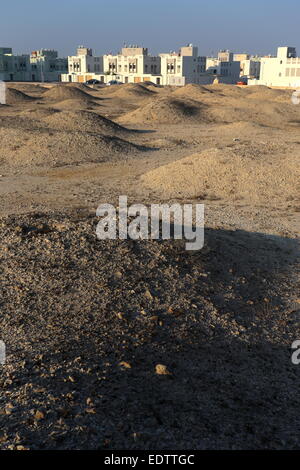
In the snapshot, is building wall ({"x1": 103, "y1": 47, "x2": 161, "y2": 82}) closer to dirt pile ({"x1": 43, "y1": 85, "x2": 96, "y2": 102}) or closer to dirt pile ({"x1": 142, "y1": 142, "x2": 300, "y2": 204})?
dirt pile ({"x1": 43, "y1": 85, "x2": 96, "y2": 102})

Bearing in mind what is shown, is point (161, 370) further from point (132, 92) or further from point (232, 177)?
point (132, 92)

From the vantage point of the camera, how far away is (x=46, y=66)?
4080 inches

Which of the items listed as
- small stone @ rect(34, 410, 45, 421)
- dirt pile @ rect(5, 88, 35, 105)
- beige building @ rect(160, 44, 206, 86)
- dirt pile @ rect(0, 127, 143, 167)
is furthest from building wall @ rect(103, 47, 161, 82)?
A: small stone @ rect(34, 410, 45, 421)

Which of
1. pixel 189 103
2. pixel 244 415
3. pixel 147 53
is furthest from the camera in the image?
pixel 147 53

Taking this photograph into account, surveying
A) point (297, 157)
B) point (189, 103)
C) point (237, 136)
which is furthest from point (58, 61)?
point (297, 157)

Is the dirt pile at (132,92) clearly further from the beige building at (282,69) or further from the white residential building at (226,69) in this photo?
the white residential building at (226,69)

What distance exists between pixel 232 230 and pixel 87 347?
23.0 feet

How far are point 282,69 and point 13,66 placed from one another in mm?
56194

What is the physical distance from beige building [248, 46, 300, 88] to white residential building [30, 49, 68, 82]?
4654 centimetres

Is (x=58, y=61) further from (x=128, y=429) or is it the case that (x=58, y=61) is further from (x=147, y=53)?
(x=128, y=429)

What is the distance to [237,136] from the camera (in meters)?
29.7

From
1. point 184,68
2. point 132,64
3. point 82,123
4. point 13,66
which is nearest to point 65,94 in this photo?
point 82,123

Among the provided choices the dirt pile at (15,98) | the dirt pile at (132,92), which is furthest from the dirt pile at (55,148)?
the dirt pile at (132,92)

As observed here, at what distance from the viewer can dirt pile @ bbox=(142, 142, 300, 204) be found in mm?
16708
